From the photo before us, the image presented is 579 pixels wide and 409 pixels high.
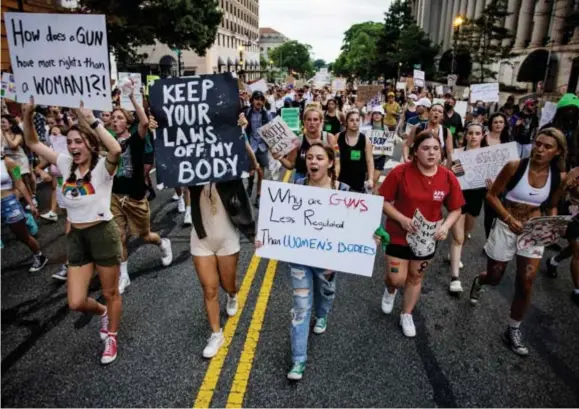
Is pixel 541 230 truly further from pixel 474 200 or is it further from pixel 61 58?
pixel 61 58

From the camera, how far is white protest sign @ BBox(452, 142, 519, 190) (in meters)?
5.10

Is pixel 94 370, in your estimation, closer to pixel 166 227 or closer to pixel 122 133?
pixel 122 133

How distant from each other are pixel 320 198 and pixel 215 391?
69.2 inches

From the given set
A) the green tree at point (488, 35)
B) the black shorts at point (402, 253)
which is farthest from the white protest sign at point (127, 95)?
the green tree at point (488, 35)

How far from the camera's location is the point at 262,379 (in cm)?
335

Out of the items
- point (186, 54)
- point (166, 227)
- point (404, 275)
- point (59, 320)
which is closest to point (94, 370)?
point (59, 320)

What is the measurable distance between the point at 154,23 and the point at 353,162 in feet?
86.2

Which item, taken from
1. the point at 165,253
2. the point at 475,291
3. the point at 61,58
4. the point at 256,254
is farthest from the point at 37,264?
the point at 475,291

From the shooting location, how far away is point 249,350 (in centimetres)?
372

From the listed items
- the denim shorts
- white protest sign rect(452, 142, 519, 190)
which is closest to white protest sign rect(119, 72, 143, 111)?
the denim shorts

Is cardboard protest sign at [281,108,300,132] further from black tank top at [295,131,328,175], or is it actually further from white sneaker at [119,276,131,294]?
white sneaker at [119,276,131,294]

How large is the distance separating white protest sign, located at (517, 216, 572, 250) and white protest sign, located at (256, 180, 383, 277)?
145 cm

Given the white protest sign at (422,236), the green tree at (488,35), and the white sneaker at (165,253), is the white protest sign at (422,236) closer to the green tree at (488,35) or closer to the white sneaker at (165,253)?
the white sneaker at (165,253)

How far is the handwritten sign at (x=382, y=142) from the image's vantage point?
7.55 m
